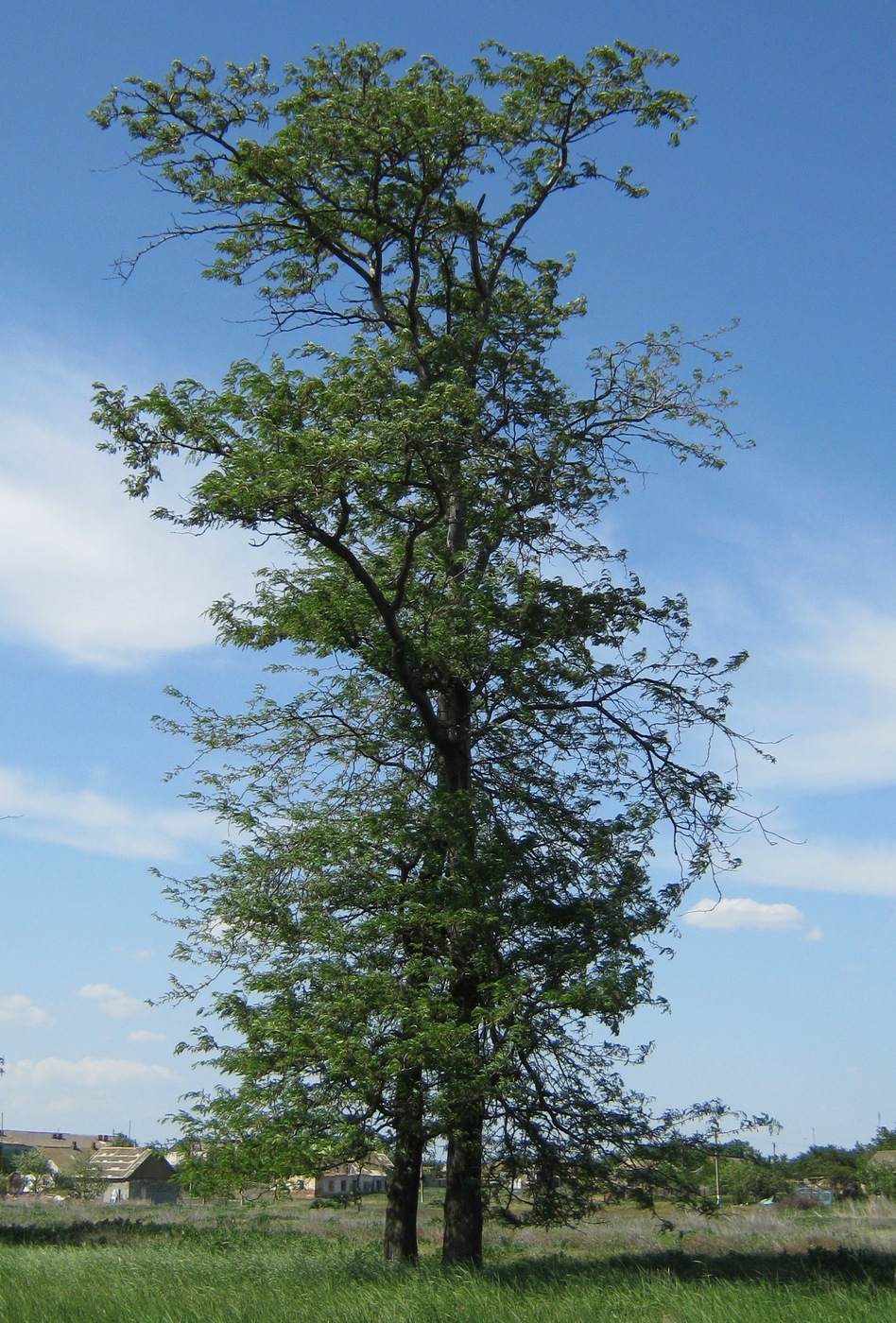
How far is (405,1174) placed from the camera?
13945 millimetres

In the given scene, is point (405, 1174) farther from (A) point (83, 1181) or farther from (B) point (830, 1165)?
(B) point (830, 1165)

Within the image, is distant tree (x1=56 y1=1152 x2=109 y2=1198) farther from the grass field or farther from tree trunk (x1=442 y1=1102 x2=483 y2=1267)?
tree trunk (x1=442 y1=1102 x2=483 y2=1267)

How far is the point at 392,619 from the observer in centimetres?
1441

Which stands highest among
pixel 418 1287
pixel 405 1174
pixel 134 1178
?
pixel 405 1174

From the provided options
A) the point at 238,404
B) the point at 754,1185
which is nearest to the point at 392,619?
the point at 238,404

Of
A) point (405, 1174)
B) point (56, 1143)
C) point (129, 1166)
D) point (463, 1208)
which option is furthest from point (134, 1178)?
point (405, 1174)

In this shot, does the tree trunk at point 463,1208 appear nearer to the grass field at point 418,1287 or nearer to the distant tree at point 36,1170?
the grass field at point 418,1287

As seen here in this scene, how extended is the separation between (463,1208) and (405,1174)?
0.93 m

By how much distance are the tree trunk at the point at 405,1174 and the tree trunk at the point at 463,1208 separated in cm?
44

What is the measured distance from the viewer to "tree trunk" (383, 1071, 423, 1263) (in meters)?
12.5

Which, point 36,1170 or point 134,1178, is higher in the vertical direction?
point 36,1170

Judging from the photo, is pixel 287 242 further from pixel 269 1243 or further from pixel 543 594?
pixel 269 1243

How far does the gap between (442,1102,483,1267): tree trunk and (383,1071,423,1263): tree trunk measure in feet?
1.45

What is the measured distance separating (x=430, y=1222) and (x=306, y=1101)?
71.4ft
